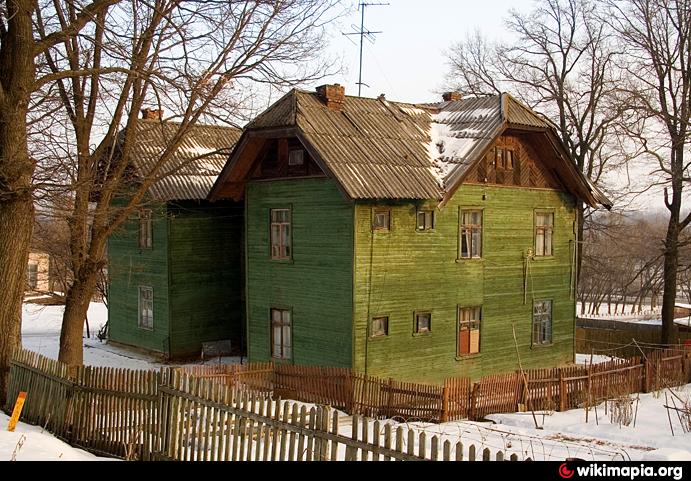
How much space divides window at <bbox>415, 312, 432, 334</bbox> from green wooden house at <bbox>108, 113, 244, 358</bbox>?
885 centimetres

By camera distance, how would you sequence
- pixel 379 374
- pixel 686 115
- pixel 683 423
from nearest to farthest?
pixel 683 423 < pixel 379 374 < pixel 686 115

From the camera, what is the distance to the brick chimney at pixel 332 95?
21.7 m

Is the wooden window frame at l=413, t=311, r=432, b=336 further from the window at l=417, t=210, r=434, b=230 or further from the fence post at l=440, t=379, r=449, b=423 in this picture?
the fence post at l=440, t=379, r=449, b=423

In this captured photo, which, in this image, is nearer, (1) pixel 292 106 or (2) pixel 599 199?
(1) pixel 292 106

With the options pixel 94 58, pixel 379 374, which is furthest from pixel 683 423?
pixel 94 58

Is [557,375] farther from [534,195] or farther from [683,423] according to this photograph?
[534,195]

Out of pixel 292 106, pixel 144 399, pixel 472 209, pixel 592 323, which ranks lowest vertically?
pixel 592 323

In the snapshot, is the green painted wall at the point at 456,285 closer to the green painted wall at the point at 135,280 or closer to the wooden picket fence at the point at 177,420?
the wooden picket fence at the point at 177,420

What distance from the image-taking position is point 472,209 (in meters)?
22.3

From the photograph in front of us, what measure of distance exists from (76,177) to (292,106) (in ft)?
20.3

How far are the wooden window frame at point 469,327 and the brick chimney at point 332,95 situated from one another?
7.01 metres

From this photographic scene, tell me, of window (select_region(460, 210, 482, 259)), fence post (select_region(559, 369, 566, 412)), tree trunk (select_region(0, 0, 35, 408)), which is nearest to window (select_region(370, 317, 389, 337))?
Result: window (select_region(460, 210, 482, 259))

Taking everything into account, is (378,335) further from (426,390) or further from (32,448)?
(32,448)

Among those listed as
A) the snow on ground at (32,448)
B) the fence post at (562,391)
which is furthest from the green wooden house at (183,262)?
the snow on ground at (32,448)
